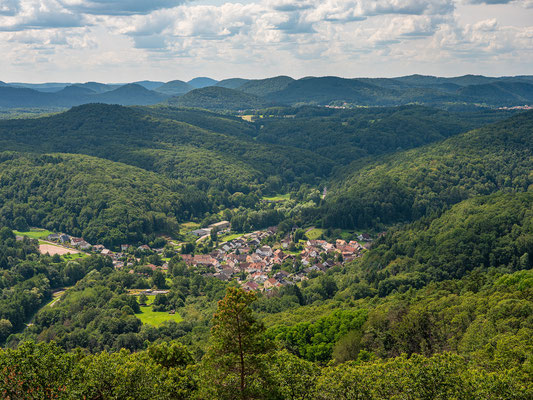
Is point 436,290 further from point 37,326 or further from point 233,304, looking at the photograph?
point 37,326

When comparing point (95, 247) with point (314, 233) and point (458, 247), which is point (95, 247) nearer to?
point (314, 233)

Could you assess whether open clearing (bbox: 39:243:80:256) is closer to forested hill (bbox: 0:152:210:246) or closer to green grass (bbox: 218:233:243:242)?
forested hill (bbox: 0:152:210:246)

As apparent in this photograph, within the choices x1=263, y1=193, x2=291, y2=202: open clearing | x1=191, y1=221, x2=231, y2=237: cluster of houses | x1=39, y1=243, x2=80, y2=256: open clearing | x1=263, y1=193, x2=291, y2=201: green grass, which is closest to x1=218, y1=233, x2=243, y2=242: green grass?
x1=191, y1=221, x2=231, y2=237: cluster of houses

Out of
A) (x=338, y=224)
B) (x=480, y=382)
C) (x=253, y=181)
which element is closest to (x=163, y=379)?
(x=480, y=382)

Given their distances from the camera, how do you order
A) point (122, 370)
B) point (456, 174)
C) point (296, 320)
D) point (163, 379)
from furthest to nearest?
1. point (456, 174)
2. point (296, 320)
3. point (163, 379)
4. point (122, 370)

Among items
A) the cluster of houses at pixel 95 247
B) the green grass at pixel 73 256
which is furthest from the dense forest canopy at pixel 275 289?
the cluster of houses at pixel 95 247

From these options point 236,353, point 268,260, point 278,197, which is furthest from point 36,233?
point 236,353

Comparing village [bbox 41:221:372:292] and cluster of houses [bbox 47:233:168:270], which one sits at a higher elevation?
village [bbox 41:221:372:292]
